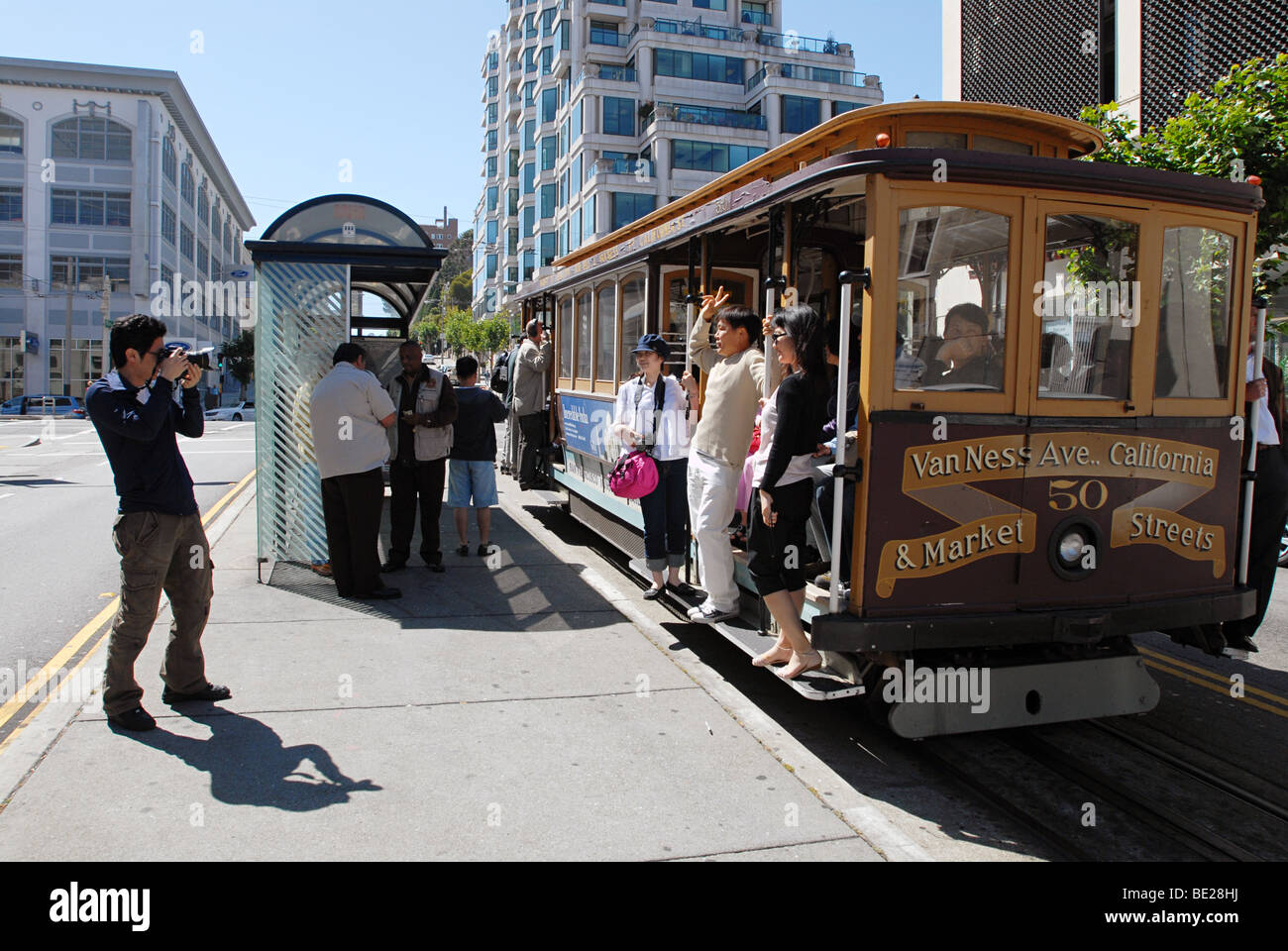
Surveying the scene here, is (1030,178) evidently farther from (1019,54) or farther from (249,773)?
(1019,54)

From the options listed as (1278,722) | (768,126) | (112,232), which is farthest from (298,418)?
(112,232)

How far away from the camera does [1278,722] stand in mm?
5484

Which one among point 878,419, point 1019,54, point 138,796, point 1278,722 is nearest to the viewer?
point 138,796

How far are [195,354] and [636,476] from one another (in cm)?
289

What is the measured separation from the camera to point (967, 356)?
189 inches

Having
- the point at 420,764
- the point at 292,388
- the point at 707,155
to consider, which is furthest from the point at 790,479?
the point at 707,155

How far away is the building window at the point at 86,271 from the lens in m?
51.6

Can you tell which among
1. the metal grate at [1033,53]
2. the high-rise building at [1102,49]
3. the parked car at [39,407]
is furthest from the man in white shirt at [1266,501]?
the parked car at [39,407]

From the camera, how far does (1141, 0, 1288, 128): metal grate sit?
15.6m

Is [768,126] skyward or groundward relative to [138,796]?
skyward

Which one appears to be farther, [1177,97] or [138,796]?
[1177,97]

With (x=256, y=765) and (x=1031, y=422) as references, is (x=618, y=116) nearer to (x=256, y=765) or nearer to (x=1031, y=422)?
(x=1031, y=422)

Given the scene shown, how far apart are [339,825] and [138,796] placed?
957mm

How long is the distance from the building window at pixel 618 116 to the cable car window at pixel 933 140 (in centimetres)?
4866
